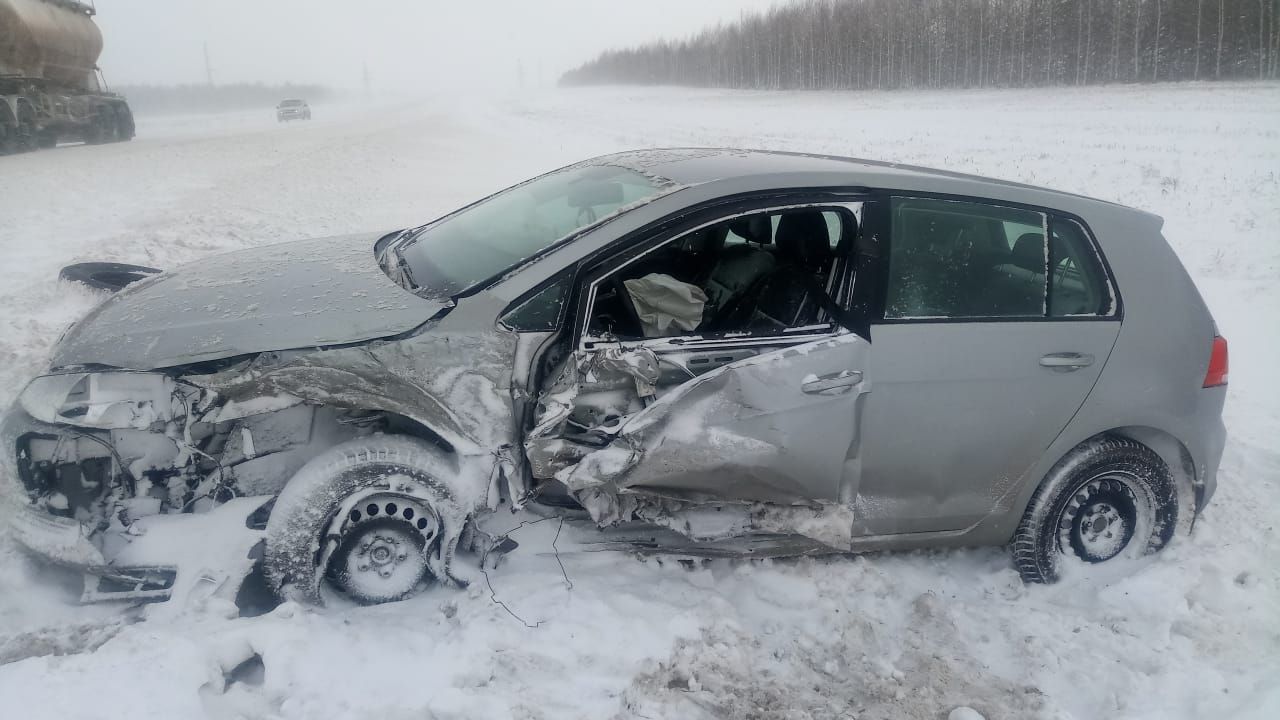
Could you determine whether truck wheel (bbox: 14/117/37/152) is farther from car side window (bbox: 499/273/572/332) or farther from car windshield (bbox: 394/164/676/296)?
car side window (bbox: 499/273/572/332)

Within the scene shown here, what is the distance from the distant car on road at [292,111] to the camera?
134 ft

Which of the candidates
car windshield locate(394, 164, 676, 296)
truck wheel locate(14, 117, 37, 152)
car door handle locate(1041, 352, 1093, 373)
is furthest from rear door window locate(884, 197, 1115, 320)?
truck wheel locate(14, 117, 37, 152)

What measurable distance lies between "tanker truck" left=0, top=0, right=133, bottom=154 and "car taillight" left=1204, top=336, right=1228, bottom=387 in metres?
21.6

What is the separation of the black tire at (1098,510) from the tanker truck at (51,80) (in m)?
21.4

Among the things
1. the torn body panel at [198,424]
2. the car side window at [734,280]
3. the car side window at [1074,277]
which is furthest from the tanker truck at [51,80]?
the car side window at [1074,277]

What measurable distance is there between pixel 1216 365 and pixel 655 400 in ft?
7.99

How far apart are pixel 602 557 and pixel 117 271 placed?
3755mm

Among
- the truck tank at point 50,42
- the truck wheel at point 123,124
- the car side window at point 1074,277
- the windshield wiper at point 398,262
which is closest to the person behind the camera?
the car side window at point 1074,277

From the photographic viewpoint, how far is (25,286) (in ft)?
20.5

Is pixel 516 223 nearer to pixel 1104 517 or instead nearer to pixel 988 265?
pixel 988 265

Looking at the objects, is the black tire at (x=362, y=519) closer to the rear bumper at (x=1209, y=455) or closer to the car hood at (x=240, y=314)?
the car hood at (x=240, y=314)

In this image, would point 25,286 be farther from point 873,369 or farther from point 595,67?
point 595,67

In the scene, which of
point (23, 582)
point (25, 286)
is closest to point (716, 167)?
point (23, 582)

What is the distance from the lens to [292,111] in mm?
41188
